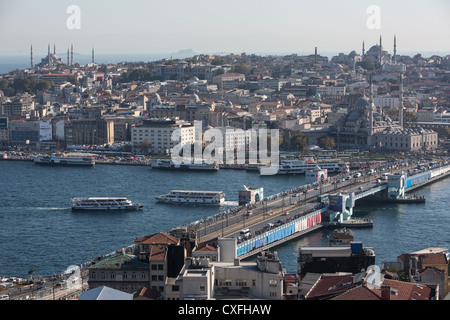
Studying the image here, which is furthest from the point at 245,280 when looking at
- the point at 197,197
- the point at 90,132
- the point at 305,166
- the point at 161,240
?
the point at 90,132

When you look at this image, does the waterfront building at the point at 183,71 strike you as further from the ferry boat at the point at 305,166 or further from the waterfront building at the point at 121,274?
the waterfront building at the point at 121,274

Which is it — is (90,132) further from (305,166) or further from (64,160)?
(305,166)

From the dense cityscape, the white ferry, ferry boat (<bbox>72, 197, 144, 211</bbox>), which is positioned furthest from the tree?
ferry boat (<bbox>72, 197, 144, 211</bbox>)

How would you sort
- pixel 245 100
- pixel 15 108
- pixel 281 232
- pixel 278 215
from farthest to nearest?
pixel 245 100 → pixel 15 108 → pixel 278 215 → pixel 281 232

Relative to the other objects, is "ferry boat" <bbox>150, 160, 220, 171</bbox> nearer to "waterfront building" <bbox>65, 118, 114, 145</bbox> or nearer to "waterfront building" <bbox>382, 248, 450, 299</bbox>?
"waterfront building" <bbox>65, 118, 114, 145</bbox>
